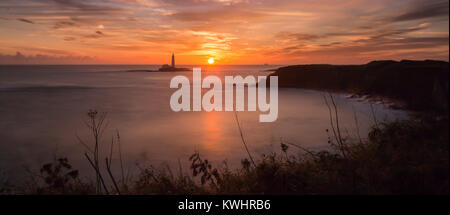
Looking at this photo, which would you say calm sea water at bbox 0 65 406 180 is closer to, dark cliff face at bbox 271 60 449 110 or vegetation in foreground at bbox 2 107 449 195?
dark cliff face at bbox 271 60 449 110

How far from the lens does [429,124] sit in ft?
16.6

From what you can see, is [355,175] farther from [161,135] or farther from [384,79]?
[384,79]

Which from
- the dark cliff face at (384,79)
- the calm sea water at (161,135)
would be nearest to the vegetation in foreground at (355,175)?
the dark cliff face at (384,79)

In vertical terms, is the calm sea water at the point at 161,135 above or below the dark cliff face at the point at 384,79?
below

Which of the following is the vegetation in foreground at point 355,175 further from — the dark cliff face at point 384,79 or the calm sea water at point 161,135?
the calm sea water at point 161,135

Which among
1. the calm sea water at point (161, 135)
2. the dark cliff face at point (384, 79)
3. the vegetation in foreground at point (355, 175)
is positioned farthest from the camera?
the dark cliff face at point (384, 79)

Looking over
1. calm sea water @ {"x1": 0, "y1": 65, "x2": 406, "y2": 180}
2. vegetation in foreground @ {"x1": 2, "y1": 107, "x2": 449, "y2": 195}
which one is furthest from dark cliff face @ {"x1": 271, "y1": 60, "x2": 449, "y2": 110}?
calm sea water @ {"x1": 0, "y1": 65, "x2": 406, "y2": 180}

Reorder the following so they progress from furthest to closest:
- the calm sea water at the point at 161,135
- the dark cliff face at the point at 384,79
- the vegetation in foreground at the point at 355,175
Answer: the dark cliff face at the point at 384,79 → the calm sea water at the point at 161,135 → the vegetation in foreground at the point at 355,175

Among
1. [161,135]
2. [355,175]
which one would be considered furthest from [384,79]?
[355,175]

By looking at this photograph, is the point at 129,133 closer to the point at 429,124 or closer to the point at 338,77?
the point at 429,124

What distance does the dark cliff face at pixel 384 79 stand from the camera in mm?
11769

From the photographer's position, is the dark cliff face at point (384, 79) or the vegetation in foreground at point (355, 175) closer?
the vegetation in foreground at point (355, 175)
